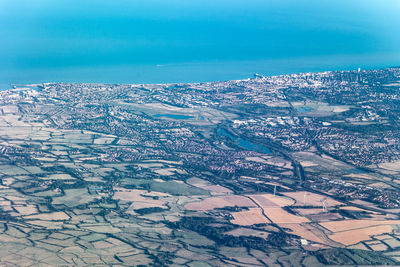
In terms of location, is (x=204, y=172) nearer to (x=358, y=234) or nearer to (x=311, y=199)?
(x=311, y=199)

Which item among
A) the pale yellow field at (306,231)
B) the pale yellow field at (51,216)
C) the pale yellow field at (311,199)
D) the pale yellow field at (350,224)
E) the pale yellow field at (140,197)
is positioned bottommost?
the pale yellow field at (51,216)

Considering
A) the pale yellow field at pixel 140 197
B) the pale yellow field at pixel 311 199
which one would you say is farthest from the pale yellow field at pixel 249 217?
the pale yellow field at pixel 140 197

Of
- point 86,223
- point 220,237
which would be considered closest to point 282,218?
point 220,237

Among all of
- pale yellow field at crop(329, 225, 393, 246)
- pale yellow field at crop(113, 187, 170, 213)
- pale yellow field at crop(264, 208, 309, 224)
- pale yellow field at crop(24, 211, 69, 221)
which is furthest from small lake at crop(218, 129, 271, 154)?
pale yellow field at crop(24, 211, 69, 221)

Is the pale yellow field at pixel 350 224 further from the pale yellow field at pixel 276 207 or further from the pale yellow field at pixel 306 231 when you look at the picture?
the pale yellow field at pixel 276 207

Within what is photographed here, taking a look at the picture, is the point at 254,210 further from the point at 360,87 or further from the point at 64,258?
the point at 360,87

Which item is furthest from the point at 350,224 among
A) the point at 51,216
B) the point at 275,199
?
the point at 51,216
